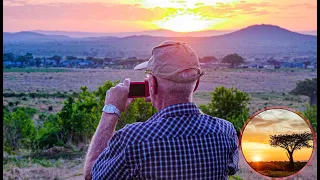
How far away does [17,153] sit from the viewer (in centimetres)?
Result: 595

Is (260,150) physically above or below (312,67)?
above

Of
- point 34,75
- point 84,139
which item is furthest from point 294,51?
point 84,139

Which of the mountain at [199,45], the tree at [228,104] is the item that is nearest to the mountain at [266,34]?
the mountain at [199,45]

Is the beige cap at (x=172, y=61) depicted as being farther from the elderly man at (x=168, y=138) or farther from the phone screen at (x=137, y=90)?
the phone screen at (x=137, y=90)

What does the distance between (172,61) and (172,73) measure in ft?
0.16

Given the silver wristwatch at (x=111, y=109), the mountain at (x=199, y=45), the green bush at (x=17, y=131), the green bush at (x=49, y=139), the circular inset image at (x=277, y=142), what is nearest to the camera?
the silver wristwatch at (x=111, y=109)

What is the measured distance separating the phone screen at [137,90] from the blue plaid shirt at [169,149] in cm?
19

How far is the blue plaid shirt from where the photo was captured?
154cm

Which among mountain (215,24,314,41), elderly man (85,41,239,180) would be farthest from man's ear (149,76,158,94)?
mountain (215,24,314,41)

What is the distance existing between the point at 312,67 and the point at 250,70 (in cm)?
312

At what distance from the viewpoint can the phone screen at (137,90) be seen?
5.93ft

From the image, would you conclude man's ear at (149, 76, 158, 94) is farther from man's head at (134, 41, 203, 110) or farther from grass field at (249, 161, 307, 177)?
grass field at (249, 161, 307, 177)

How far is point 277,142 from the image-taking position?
2.18m

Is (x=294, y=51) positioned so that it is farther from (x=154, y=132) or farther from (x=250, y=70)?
(x=154, y=132)
